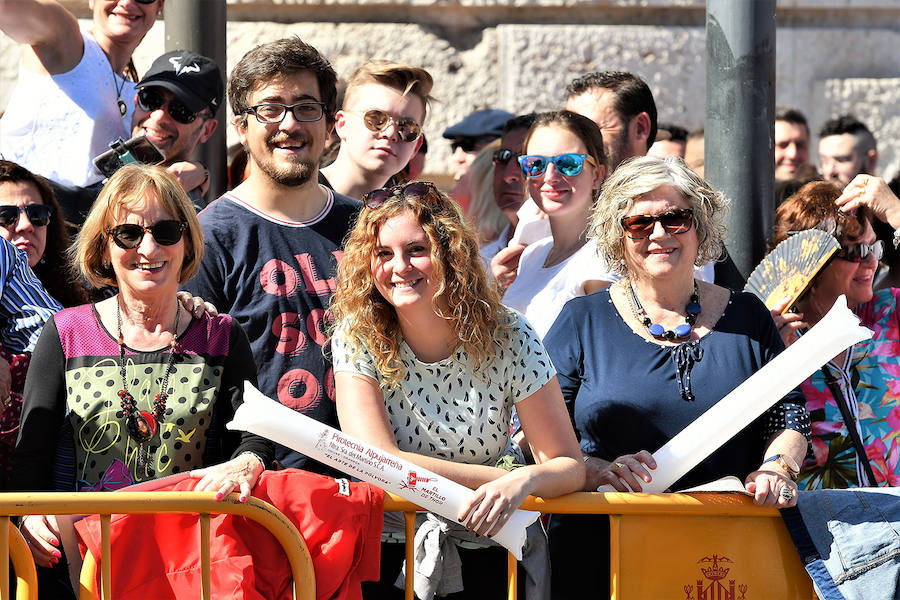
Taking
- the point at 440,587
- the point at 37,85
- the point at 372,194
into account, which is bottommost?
the point at 440,587

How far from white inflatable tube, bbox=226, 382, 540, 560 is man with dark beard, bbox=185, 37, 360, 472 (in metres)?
0.50

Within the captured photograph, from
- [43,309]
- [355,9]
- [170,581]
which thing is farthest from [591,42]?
[170,581]

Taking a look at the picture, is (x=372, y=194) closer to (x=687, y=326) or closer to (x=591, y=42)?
(x=687, y=326)

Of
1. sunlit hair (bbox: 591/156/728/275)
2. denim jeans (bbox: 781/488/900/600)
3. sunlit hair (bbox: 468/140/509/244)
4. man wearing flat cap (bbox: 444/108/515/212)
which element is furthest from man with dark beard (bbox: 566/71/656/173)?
denim jeans (bbox: 781/488/900/600)

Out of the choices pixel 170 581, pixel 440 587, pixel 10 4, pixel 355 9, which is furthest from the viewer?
pixel 355 9

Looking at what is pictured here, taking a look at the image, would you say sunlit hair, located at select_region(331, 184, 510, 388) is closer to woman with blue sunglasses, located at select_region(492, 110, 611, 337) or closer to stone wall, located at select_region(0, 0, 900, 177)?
woman with blue sunglasses, located at select_region(492, 110, 611, 337)

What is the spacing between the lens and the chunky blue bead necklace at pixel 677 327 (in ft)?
11.0

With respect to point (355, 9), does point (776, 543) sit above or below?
below

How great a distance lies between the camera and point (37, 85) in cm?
453

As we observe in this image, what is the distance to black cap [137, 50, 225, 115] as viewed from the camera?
14.2 feet

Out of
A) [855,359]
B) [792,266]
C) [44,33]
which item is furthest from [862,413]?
[44,33]

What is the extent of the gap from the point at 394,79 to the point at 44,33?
131cm

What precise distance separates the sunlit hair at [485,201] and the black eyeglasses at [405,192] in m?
1.88

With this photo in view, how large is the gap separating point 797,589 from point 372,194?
1.46 m
